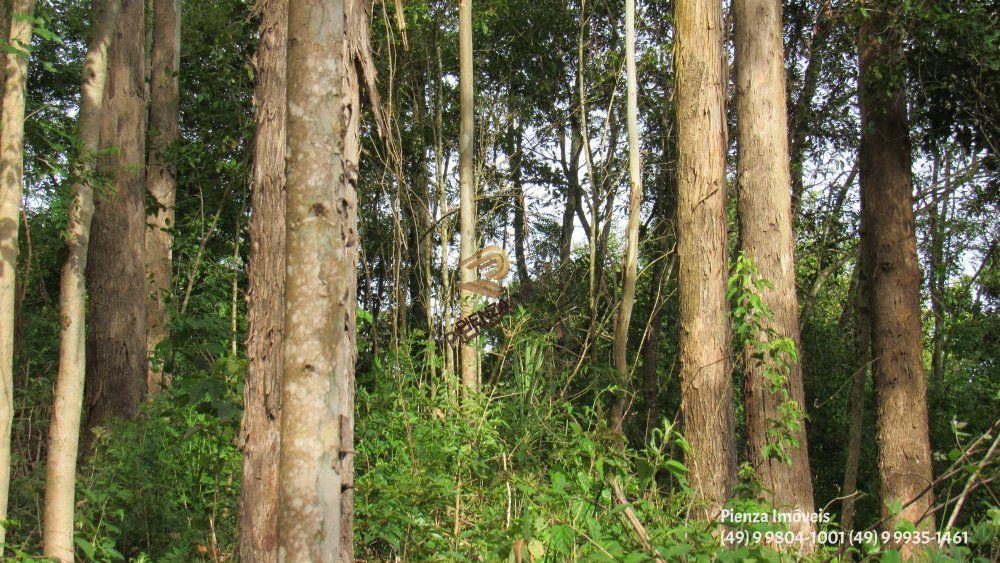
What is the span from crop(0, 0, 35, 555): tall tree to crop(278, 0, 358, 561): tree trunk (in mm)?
2378

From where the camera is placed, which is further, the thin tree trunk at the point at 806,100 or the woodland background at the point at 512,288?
the thin tree trunk at the point at 806,100

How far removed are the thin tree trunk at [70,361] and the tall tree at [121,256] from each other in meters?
2.05

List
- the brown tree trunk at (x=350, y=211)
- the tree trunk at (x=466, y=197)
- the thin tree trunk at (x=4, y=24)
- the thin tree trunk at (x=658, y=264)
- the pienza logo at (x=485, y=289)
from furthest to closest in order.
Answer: the thin tree trunk at (x=658, y=264)
the tree trunk at (x=466, y=197)
the pienza logo at (x=485, y=289)
the thin tree trunk at (x=4, y=24)
the brown tree trunk at (x=350, y=211)

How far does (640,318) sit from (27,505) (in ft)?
39.9

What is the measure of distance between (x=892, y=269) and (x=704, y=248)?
285 centimetres

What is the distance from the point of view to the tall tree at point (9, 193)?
448cm

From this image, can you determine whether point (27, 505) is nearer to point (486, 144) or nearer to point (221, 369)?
point (221, 369)

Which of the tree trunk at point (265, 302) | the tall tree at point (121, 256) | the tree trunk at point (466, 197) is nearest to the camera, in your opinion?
the tree trunk at point (265, 302)

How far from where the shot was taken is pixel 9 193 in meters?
4.66

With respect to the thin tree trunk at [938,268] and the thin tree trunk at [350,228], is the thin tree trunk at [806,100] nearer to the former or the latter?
the thin tree trunk at [938,268]

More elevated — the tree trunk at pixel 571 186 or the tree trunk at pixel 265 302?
the tree trunk at pixel 571 186

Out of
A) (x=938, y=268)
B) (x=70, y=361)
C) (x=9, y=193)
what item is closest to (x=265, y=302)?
(x=9, y=193)

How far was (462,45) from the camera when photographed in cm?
846

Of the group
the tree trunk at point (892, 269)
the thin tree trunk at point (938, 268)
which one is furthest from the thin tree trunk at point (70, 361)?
the thin tree trunk at point (938, 268)
